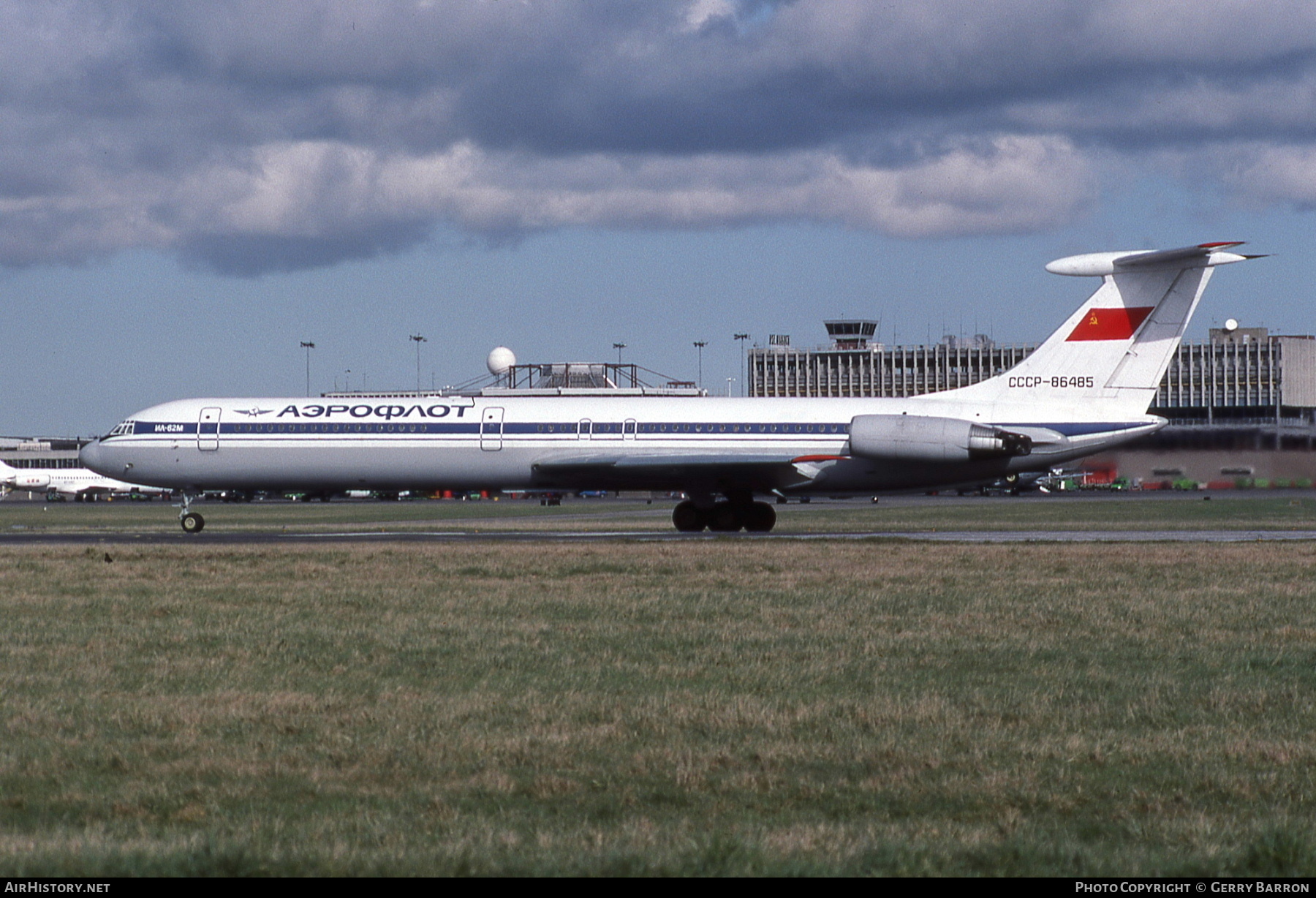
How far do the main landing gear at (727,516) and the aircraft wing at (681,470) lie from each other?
82 cm

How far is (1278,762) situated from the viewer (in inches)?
350

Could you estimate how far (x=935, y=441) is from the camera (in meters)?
36.9

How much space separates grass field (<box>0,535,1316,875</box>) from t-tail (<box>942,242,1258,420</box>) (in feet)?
59.4

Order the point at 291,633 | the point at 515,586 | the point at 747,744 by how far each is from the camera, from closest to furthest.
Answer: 1. the point at 747,744
2. the point at 291,633
3. the point at 515,586

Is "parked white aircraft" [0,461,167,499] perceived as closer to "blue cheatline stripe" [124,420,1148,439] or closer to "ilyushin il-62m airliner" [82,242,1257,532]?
"ilyushin il-62m airliner" [82,242,1257,532]

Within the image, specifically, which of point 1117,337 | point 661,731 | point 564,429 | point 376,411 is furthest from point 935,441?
point 661,731

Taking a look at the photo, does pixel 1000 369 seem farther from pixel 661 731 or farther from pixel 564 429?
pixel 661 731

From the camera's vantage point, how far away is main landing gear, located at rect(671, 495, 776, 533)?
39.7m

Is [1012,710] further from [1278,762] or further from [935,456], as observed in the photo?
[935,456]

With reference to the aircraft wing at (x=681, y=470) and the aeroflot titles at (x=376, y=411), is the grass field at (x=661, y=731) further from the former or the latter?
the aeroflot titles at (x=376, y=411)

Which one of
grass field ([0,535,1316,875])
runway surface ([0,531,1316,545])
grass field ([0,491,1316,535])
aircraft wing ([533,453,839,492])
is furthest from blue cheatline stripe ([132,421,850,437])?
grass field ([0,535,1316,875])

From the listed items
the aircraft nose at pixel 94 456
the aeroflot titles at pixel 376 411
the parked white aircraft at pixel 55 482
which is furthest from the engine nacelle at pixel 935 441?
the parked white aircraft at pixel 55 482

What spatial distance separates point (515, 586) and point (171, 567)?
25.5 feet

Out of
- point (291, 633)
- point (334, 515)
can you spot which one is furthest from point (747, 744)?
point (334, 515)
